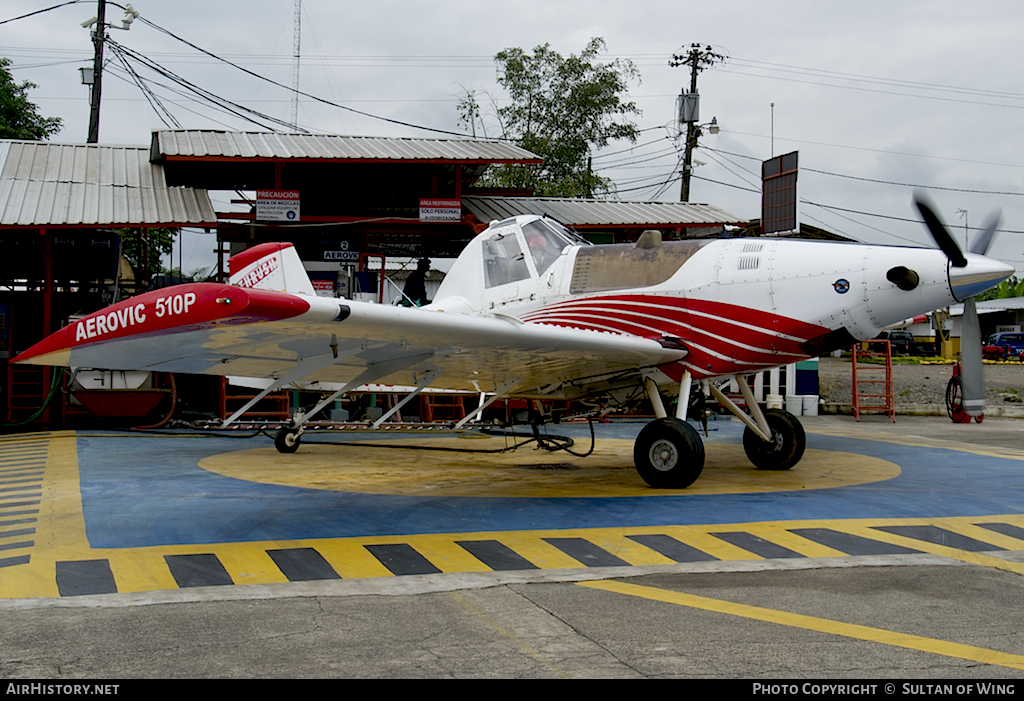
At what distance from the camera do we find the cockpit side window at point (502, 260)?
898cm

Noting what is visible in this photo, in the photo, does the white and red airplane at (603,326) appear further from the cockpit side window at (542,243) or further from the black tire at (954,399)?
the black tire at (954,399)

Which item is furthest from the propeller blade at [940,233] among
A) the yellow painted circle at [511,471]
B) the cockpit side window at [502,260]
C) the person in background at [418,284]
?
the person in background at [418,284]

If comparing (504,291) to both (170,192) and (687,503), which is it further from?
(170,192)

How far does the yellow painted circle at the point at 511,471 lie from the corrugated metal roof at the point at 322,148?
6284 millimetres

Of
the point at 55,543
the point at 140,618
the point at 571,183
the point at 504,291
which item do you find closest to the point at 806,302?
the point at 504,291

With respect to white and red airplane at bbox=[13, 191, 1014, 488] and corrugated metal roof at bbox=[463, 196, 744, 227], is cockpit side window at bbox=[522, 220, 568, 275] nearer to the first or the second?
white and red airplane at bbox=[13, 191, 1014, 488]

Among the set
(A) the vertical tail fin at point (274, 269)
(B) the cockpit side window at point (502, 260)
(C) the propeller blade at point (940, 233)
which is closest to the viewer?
(C) the propeller blade at point (940, 233)

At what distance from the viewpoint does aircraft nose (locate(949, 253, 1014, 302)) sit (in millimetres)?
6945

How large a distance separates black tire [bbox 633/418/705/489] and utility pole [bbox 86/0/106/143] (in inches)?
929

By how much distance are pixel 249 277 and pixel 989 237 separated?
8.51 meters

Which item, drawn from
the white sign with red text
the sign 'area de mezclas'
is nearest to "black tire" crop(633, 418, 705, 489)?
the white sign with red text

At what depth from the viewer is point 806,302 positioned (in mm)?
7473

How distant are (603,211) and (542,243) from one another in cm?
1029

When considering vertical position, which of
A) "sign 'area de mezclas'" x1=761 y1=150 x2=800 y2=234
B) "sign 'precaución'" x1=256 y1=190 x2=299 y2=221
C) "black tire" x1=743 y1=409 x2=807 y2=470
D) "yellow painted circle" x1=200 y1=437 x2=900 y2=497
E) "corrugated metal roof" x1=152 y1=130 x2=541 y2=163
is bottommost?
"yellow painted circle" x1=200 y1=437 x2=900 y2=497
